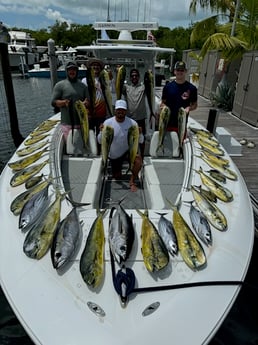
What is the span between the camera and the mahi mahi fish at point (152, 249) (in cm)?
221

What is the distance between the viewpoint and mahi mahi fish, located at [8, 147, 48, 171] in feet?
12.1

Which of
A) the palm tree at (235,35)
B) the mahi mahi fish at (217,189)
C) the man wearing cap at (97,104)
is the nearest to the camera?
the mahi mahi fish at (217,189)

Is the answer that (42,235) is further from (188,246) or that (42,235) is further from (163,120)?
(163,120)

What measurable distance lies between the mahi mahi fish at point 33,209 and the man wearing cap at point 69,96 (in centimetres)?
178

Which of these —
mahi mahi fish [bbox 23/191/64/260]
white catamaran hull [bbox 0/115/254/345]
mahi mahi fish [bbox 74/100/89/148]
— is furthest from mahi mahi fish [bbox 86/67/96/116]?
mahi mahi fish [bbox 23/191/64/260]

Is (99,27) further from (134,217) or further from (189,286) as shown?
(189,286)

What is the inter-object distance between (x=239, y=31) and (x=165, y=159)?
898cm

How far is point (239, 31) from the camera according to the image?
422 inches

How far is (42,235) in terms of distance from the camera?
2.41 m

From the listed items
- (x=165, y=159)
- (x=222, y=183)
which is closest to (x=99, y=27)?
(x=165, y=159)

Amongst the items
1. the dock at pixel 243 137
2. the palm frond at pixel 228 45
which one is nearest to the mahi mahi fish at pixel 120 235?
the dock at pixel 243 137

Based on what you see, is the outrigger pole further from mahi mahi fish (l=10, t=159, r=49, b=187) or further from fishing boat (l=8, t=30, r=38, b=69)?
fishing boat (l=8, t=30, r=38, b=69)

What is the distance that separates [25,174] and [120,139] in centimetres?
134

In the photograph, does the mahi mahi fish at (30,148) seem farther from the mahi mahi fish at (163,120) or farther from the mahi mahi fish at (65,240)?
the mahi mahi fish at (65,240)
